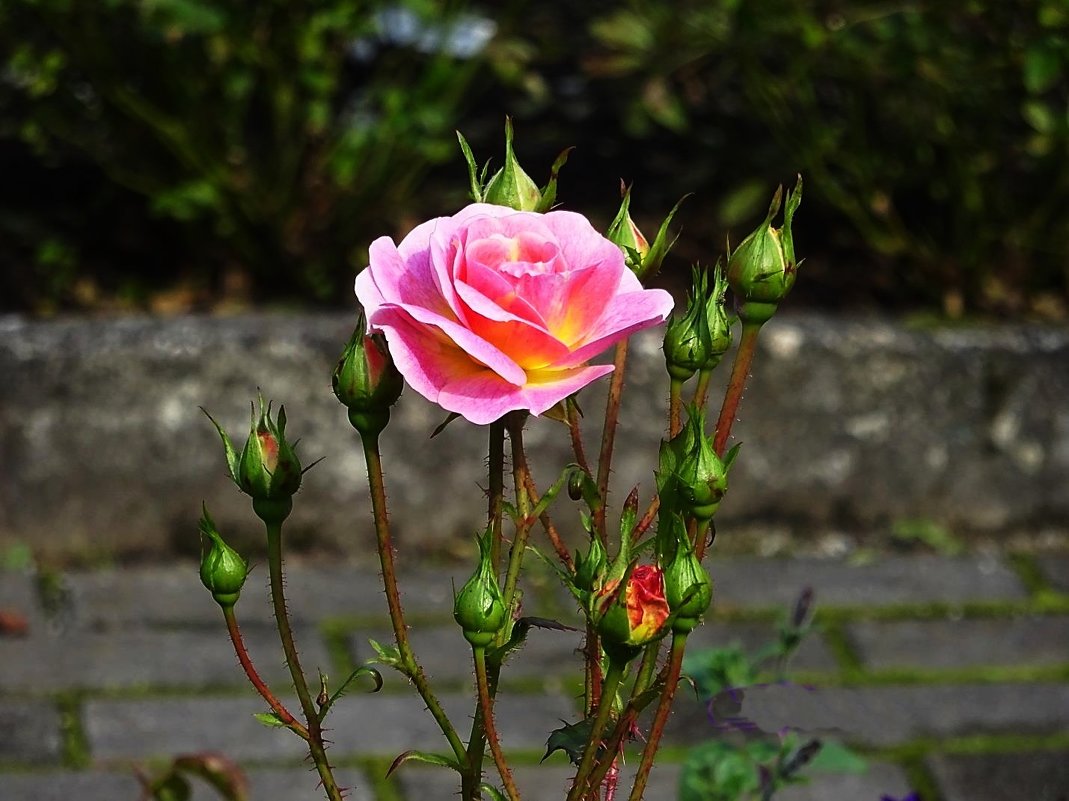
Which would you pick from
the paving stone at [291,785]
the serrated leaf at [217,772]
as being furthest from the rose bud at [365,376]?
the paving stone at [291,785]

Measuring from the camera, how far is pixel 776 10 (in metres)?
2.54

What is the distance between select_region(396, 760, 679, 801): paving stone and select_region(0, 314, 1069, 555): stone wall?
23.5 inches

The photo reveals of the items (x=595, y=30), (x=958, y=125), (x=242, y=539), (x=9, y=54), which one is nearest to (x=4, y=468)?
(x=242, y=539)

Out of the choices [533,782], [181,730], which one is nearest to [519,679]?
[533,782]

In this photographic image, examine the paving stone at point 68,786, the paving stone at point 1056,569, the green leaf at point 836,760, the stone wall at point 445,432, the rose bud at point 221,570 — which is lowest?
the paving stone at point 68,786

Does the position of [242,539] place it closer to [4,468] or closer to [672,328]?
[4,468]

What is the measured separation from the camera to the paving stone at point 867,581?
253 cm

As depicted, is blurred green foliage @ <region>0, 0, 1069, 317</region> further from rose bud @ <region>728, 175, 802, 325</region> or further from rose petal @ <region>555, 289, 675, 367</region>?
rose petal @ <region>555, 289, 675, 367</region>

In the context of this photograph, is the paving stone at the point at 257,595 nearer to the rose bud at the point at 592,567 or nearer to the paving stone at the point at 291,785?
the paving stone at the point at 291,785

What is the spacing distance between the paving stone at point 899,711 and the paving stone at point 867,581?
0.25 m

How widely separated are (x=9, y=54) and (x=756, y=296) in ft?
7.19

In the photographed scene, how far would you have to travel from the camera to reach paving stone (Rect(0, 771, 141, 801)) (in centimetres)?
193

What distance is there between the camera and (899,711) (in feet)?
7.28

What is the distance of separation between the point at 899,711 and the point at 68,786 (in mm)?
1074
